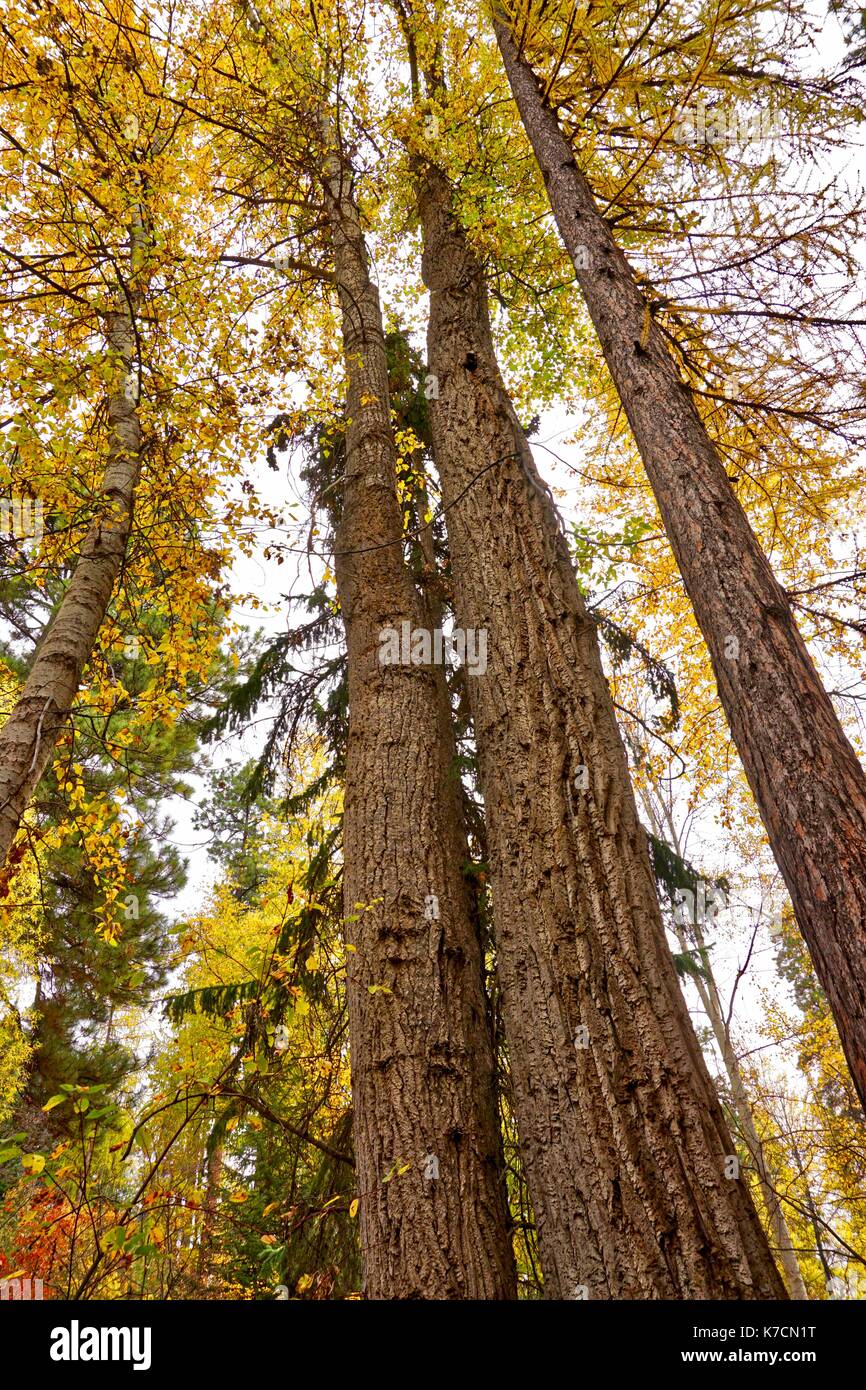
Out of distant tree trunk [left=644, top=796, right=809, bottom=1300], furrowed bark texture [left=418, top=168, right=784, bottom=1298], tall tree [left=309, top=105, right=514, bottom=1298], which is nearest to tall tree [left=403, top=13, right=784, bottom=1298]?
furrowed bark texture [left=418, top=168, right=784, bottom=1298]

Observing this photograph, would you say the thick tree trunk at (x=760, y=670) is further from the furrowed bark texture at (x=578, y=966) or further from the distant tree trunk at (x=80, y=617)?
the distant tree trunk at (x=80, y=617)

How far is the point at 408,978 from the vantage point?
2791 millimetres

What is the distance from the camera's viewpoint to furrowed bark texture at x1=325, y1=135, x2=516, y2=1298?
7.50 feet

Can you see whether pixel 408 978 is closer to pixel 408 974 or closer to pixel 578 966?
pixel 408 974

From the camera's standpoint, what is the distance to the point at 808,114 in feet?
13.5

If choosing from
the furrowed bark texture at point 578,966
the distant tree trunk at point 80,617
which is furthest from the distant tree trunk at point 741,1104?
the distant tree trunk at point 80,617

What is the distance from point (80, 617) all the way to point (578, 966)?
12.5ft

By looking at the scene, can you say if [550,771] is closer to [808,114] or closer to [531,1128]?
[531,1128]

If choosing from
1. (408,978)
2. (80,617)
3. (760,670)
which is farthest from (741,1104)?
(80,617)

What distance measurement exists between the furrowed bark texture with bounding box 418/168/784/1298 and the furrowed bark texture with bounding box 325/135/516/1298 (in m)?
0.28

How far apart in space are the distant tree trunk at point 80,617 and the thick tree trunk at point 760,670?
309 centimetres
